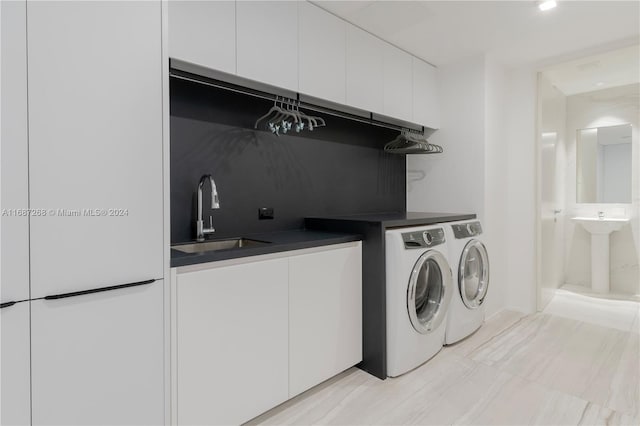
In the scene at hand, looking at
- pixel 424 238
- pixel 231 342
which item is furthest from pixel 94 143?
pixel 424 238

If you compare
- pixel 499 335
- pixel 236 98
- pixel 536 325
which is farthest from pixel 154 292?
pixel 536 325

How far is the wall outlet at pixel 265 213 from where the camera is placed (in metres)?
2.37

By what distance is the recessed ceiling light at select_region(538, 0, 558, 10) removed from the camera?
86.7 inches

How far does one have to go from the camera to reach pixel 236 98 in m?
2.22

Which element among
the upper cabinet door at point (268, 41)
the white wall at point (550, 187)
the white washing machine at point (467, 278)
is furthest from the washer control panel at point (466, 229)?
the upper cabinet door at point (268, 41)

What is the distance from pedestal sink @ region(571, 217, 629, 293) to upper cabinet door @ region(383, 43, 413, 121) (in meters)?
2.77

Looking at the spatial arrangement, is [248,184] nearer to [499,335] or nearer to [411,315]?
[411,315]

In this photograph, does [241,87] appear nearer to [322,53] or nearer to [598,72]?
[322,53]

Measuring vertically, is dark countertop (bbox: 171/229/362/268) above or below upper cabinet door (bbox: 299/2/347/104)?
below

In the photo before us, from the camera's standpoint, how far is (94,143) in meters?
1.14

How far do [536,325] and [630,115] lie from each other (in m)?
2.88

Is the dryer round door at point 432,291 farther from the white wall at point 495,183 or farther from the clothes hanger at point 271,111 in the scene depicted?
the clothes hanger at point 271,111

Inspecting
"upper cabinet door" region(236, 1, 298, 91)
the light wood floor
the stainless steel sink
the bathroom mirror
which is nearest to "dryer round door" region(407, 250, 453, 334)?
the light wood floor

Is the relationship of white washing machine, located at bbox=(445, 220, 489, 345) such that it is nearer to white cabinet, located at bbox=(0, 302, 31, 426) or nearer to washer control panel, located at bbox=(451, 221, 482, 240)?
washer control panel, located at bbox=(451, 221, 482, 240)
